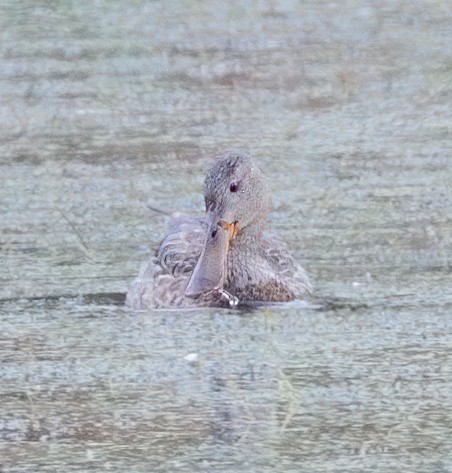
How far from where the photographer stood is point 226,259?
570cm

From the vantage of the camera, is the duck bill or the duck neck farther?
the duck neck

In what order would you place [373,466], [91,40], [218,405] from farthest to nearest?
[91,40] < [218,405] < [373,466]

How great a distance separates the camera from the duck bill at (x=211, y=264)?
5523mm

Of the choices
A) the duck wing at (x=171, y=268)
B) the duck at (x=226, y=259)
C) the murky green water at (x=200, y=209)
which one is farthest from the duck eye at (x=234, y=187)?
the murky green water at (x=200, y=209)

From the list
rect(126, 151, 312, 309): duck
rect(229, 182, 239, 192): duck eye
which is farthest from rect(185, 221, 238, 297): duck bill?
rect(229, 182, 239, 192): duck eye

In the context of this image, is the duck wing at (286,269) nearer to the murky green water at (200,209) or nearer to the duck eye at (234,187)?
the murky green water at (200,209)

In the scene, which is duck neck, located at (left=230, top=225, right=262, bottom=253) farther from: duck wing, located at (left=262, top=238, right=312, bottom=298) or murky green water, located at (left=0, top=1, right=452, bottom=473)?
murky green water, located at (left=0, top=1, right=452, bottom=473)

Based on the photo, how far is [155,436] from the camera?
4.41m

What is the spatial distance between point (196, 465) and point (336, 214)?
2.22 metres

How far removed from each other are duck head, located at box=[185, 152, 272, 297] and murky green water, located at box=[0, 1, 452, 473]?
0.59 feet

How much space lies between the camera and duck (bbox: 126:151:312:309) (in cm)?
553

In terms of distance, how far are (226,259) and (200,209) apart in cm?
72

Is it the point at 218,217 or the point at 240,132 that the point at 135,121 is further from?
the point at 218,217

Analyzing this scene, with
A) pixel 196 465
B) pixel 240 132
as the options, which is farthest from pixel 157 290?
pixel 240 132
